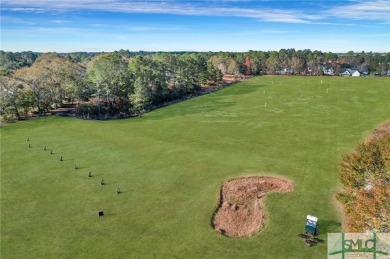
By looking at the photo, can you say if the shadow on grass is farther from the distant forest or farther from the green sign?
the green sign

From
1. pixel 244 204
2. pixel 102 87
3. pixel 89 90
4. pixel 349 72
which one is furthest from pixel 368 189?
pixel 349 72

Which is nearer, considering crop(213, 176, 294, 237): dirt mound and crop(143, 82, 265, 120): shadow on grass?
crop(213, 176, 294, 237): dirt mound

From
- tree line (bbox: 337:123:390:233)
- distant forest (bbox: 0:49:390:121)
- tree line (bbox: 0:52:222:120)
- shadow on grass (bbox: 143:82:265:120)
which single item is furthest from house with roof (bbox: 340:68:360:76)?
tree line (bbox: 337:123:390:233)

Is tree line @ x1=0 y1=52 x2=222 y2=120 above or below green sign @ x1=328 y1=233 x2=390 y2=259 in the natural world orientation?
above

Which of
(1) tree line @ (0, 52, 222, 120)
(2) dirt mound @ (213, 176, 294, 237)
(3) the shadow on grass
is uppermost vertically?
(1) tree line @ (0, 52, 222, 120)

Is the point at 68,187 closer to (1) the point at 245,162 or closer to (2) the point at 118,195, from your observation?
(2) the point at 118,195

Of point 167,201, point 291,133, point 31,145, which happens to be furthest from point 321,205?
point 31,145

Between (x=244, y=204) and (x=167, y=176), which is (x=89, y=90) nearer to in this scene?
(x=167, y=176)
